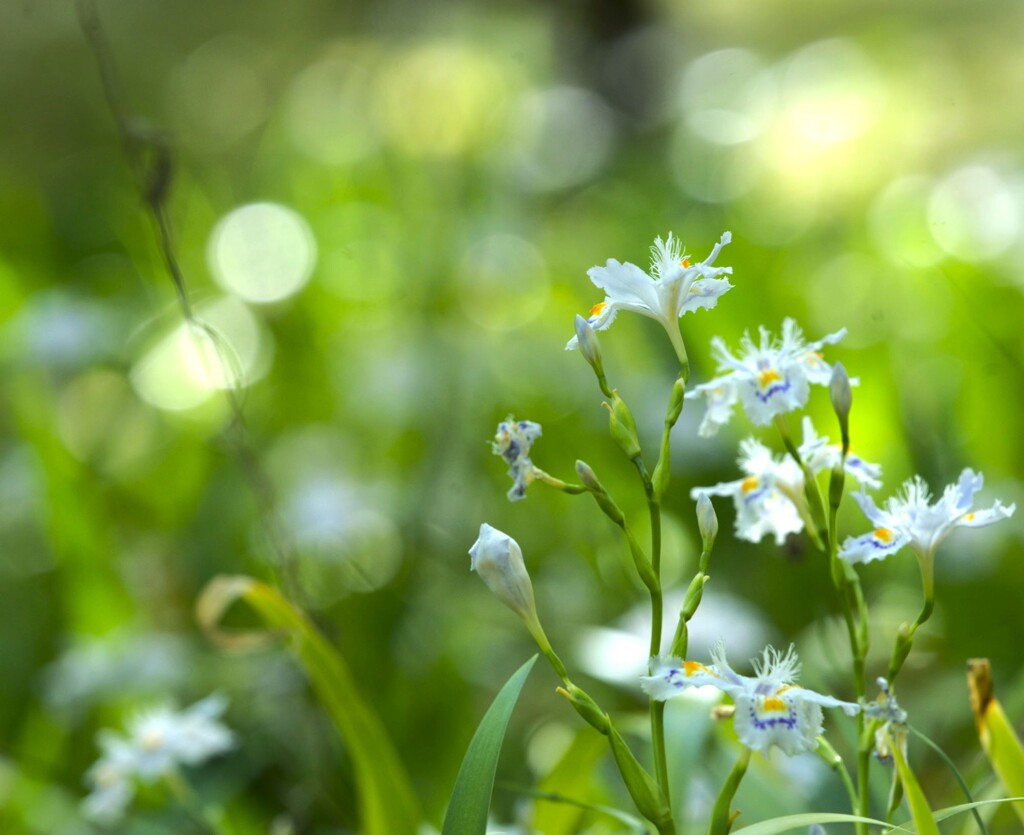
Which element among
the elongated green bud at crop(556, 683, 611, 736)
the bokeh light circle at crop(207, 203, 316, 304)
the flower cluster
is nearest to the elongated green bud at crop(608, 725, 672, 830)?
the elongated green bud at crop(556, 683, 611, 736)

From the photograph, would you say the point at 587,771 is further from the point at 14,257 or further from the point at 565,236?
the point at 14,257

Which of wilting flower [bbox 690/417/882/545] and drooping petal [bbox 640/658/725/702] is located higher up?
wilting flower [bbox 690/417/882/545]

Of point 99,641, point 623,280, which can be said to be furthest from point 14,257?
point 623,280

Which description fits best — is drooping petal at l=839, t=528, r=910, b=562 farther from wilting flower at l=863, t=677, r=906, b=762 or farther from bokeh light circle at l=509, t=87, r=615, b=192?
bokeh light circle at l=509, t=87, r=615, b=192

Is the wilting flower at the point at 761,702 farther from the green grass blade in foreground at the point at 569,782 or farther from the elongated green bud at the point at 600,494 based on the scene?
the green grass blade in foreground at the point at 569,782

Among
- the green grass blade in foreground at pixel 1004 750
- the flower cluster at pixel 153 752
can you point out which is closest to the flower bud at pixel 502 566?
the green grass blade in foreground at pixel 1004 750
